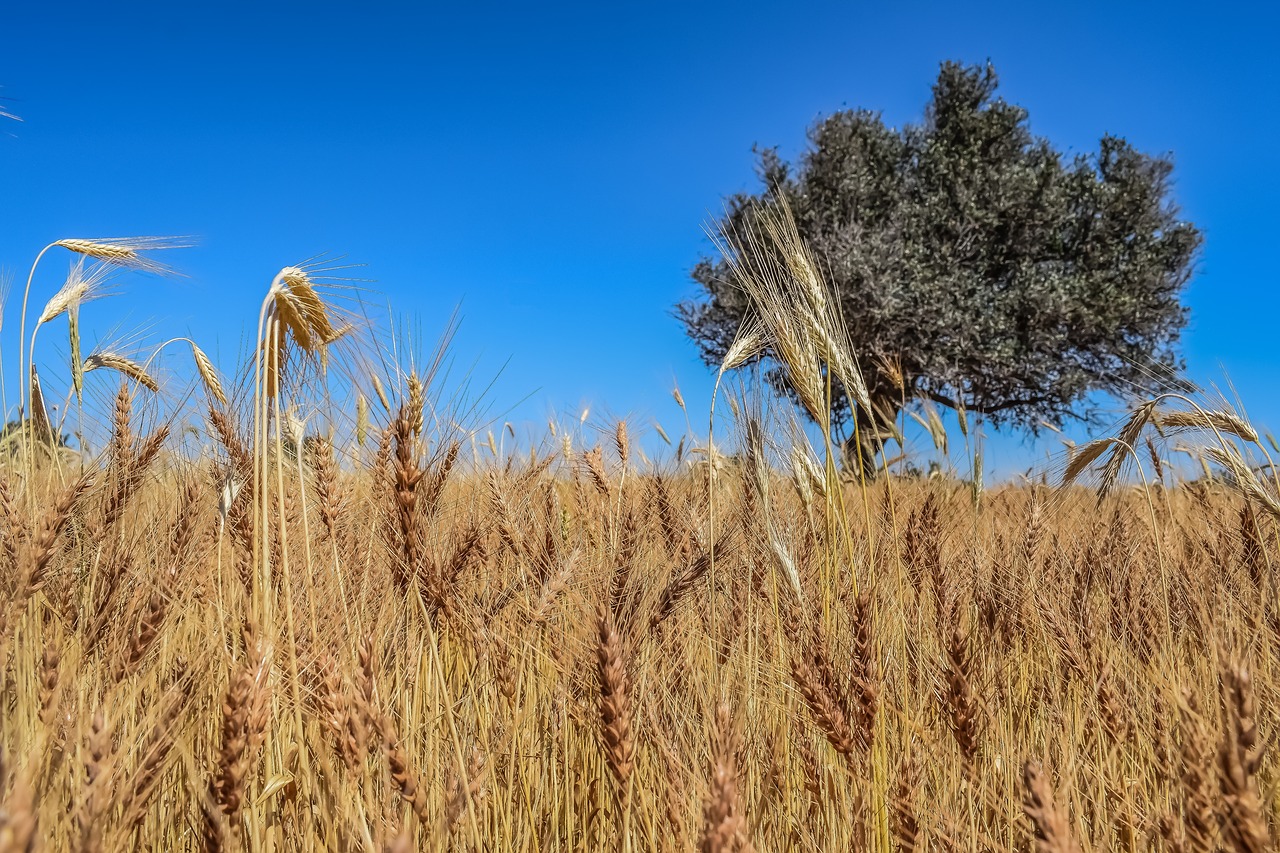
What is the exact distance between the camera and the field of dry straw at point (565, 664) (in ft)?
3.94

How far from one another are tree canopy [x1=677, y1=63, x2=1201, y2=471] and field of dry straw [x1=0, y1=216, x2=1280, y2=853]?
1313 centimetres

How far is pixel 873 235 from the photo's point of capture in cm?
1609

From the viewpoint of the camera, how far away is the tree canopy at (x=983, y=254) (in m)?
15.6

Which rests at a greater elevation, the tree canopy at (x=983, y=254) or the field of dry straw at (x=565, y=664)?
the tree canopy at (x=983, y=254)

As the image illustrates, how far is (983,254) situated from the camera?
16.8 meters

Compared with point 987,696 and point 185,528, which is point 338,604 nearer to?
point 185,528

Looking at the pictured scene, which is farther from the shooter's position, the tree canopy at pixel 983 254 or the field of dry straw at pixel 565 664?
the tree canopy at pixel 983 254

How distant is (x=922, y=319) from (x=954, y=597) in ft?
47.3

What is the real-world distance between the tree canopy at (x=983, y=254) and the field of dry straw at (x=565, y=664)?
1313cm

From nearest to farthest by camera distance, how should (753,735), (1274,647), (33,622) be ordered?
(753,735)
(33,622)
(1274,647)

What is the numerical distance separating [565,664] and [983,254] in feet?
57.2

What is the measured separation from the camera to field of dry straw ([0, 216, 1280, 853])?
1.20 meters

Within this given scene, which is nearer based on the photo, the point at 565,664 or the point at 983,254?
the point at 565,664

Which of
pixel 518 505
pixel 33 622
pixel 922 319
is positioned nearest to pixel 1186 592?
pixel 518 505
